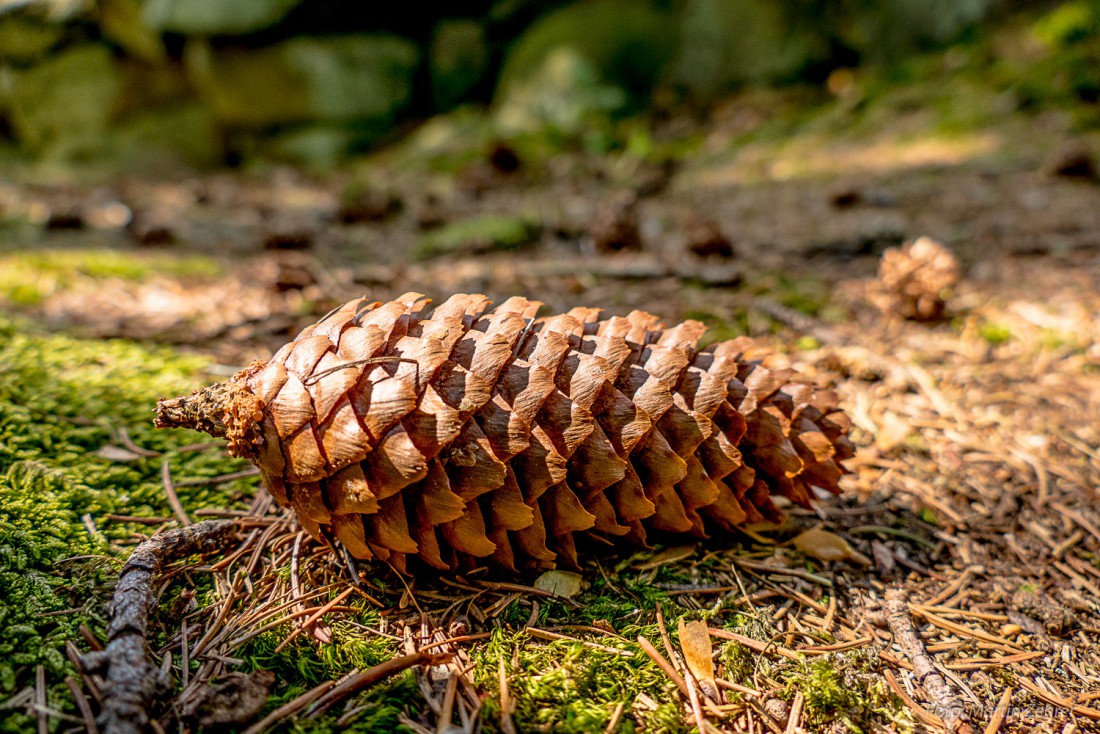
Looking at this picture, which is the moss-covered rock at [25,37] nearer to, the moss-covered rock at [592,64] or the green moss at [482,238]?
the moss-covered rock at [592,64]

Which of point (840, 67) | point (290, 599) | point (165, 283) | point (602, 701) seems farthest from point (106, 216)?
point (840, 67)

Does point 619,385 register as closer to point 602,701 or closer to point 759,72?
point 602,701

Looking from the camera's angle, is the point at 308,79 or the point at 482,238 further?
the point at 308,79

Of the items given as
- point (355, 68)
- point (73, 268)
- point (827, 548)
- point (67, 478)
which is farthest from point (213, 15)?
point (827, 548)

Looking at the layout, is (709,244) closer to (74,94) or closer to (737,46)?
(737,46)

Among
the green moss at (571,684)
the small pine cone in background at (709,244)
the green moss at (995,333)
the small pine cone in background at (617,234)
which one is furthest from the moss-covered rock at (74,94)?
the green moss at (995,333)

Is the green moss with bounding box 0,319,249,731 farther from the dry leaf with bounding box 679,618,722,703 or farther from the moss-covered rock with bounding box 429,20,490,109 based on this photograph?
the moss-covered rock with bounding box 429,20,490,109
